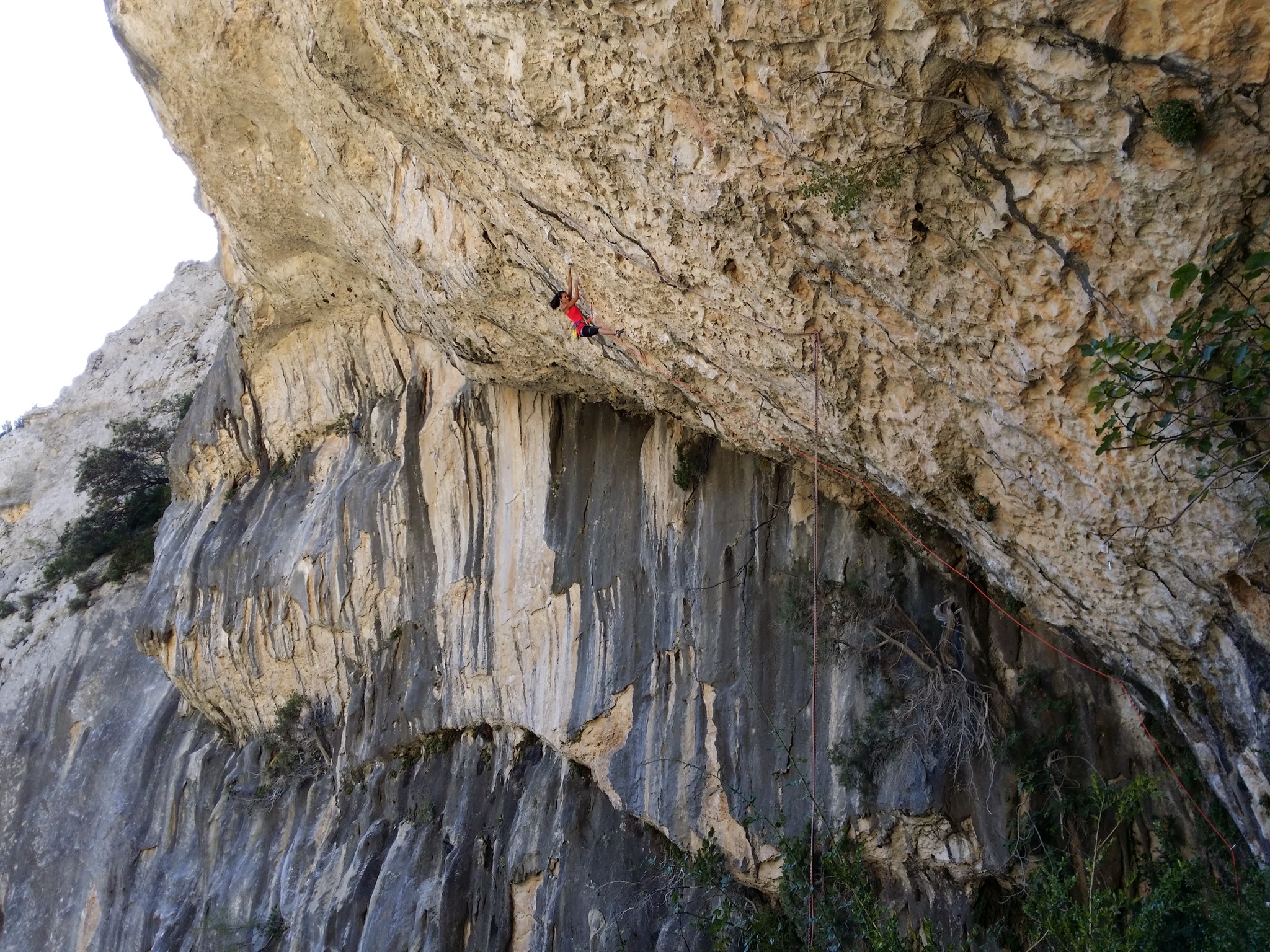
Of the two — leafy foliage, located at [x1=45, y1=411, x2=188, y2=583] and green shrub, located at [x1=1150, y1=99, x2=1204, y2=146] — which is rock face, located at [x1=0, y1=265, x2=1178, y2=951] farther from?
green shrub, located at [x1=1150, y1=99, x2=1204, y2=146]

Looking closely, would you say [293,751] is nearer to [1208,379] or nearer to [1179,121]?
[1208,379]

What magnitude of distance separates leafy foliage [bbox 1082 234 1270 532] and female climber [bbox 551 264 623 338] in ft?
13.8

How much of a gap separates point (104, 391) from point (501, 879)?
2255 centimetres

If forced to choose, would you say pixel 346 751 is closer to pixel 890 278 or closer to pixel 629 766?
pixel 629 766

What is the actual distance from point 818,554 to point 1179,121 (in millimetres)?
5815

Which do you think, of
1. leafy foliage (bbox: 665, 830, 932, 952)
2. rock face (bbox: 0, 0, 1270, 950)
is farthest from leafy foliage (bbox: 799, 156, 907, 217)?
leafy foliage (bbox: 665, 830, 932, 952)

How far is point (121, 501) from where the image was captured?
2369 cm

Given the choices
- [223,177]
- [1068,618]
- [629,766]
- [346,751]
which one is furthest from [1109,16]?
[346,751]

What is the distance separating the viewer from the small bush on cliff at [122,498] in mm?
22047

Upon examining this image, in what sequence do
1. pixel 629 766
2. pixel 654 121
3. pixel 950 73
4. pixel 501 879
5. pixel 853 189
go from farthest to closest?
pixel 501 879, pixel 629 766, pixel 654 121, pixel 853 189, pixel 950 73

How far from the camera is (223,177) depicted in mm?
12062

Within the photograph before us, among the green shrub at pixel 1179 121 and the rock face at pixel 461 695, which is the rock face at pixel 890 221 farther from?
the rock face at pixel 461 695

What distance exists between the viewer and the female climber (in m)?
8.33

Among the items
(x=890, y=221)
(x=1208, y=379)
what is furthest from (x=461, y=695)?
(x=1208, y=379)
